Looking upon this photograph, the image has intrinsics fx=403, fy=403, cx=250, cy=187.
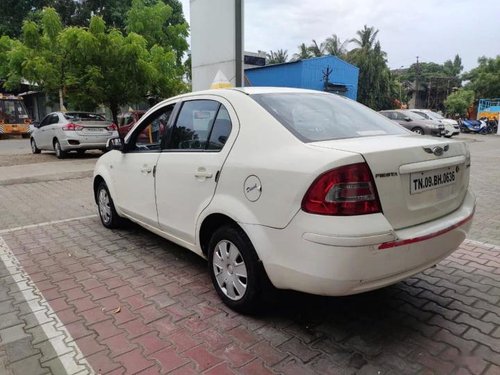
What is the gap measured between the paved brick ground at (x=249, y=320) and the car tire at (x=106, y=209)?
701mm

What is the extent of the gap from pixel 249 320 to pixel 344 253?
3.47 ft

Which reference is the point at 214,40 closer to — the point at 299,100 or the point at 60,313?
the point at 299,100

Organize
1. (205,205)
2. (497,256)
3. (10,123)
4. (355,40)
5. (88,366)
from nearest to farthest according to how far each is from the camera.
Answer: (88,366), (205,205), (497,256), (10,123), (355,40)

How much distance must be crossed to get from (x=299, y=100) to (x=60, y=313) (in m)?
2.51

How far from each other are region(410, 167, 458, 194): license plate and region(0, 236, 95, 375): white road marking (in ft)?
7.48

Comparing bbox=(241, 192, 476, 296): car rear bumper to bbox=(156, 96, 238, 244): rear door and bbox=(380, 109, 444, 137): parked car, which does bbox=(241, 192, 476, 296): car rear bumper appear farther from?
bbox=(380, 109, 444, 137): parked car

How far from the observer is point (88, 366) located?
245cm

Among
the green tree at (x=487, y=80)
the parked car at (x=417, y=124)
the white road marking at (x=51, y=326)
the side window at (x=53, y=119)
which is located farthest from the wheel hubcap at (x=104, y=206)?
the green tree at (x=487, y=80)

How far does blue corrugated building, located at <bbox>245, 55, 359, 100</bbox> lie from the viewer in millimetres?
24062

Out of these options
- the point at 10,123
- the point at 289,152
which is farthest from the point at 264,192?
the point at 10,123

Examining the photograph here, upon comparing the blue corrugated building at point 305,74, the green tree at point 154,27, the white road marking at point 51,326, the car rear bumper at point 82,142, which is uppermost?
the green tree at point 154,27

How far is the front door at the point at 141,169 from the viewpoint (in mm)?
3974

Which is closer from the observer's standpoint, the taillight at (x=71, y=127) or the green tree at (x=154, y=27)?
the taillight at (x=71, y=127)

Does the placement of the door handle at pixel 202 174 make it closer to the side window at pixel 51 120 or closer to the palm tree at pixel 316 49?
the side window at pixel 51 120
